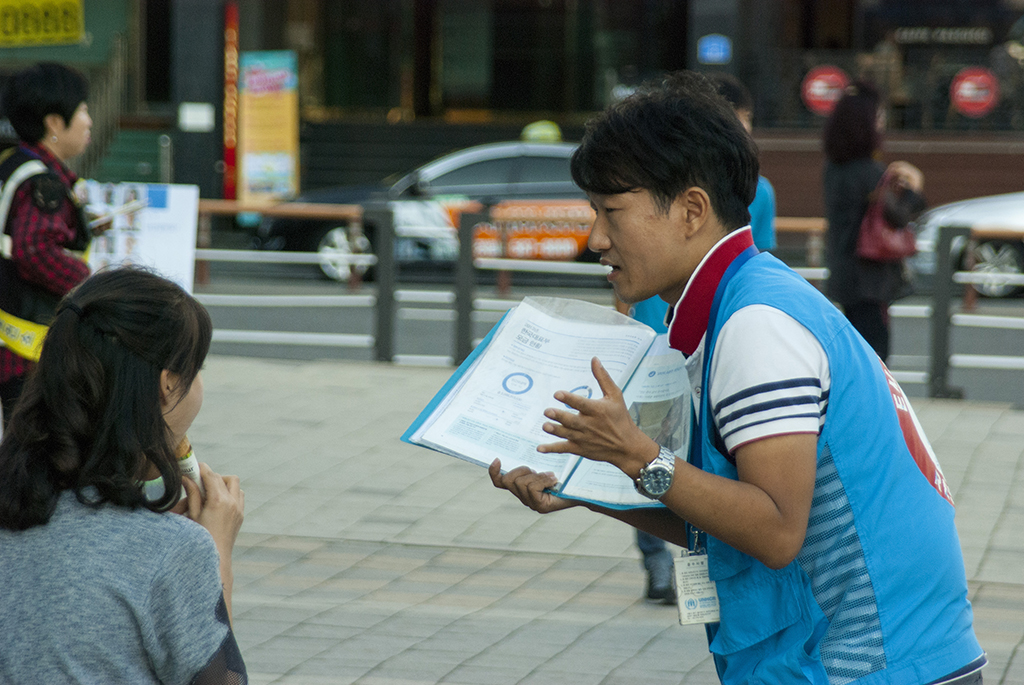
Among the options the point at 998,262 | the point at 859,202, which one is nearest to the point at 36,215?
the point at 859,202

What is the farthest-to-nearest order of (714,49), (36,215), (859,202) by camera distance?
(714,49) → (859,202) → (36,215)

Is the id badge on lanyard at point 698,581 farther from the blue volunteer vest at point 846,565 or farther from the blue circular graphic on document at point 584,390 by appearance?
the blue circular graphic on document at point 584,390

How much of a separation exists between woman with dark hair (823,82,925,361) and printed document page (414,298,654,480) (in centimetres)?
450

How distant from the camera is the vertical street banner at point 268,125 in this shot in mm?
19250

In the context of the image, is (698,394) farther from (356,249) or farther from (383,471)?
(356,249)

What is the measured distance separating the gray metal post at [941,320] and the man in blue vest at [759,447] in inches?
267

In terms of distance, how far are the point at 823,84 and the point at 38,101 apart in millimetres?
15992

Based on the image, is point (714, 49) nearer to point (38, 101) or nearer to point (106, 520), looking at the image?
point (38, 101)

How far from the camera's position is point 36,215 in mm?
4379

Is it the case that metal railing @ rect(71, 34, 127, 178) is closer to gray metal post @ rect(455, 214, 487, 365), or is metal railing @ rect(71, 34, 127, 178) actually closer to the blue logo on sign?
the blue logo on sign

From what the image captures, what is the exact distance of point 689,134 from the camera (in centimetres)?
192

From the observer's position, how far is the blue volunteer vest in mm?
1855

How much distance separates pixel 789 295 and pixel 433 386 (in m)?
6.86

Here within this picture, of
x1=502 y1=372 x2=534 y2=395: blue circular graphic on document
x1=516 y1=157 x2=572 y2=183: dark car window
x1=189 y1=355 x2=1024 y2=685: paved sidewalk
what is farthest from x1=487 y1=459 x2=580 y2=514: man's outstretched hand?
x1=516 y1=157 x2=572 y2=183: dark car window
